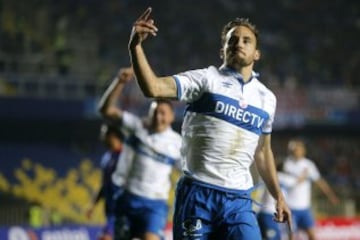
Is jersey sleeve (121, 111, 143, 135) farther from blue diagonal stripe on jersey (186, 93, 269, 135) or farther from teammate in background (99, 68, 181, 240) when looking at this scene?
blue diagonal stripe on jersey (186, 93, 269, 135)

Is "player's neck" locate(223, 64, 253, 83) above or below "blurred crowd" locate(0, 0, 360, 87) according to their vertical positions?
below

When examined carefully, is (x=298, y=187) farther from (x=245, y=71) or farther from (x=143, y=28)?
(x=143, y=28)

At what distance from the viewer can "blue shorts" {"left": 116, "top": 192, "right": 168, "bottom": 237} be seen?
9.22 meters

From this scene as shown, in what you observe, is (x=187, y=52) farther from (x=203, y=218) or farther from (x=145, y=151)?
(x=203, y=218)

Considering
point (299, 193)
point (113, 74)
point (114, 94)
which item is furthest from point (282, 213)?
point (113, 74)

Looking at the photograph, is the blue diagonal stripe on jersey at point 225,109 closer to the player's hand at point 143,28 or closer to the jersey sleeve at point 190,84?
the jersey sleeve at point 190,84

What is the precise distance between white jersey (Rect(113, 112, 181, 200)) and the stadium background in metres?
8.72

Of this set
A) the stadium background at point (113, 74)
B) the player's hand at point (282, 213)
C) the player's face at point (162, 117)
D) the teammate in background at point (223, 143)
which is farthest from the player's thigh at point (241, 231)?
the stadium background at point (113, 74)

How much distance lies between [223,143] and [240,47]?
0.60 m

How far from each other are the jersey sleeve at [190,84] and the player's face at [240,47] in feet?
0.66

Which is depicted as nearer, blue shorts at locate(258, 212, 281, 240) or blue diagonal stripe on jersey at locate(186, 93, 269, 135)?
blue diagonal stripe on jersey at locate(186, 93, 269, 135)

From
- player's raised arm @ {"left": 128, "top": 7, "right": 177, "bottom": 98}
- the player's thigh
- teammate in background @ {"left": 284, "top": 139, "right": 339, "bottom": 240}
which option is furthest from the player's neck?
teammate in background @ {"left": 284, "top": 139, "right": 339, "bottom": 240}

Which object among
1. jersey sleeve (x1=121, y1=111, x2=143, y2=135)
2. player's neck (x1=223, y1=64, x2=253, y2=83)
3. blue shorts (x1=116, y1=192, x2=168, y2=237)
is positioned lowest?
blue shorts (x1=116, y1=192, x2=168, y2=237)

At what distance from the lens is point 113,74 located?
21984 millimetres
